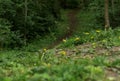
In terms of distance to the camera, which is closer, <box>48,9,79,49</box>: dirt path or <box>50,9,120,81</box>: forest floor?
<box>50,9,120,81</box>: forest floor

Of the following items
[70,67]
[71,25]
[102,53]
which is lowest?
[71,25]

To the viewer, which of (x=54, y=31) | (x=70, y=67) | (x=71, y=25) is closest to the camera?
(x=70, y=67)

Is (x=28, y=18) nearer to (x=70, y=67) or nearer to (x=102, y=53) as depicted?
(x=102, y=53)

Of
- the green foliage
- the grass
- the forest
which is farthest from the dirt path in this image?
the grass

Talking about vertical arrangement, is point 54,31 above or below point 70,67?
below

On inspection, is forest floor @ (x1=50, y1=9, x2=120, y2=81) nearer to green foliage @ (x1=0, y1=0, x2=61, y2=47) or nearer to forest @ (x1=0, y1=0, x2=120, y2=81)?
forest @ (x1=0, y1=0, x2=120, y2=81)

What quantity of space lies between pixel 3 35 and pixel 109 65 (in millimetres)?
16055

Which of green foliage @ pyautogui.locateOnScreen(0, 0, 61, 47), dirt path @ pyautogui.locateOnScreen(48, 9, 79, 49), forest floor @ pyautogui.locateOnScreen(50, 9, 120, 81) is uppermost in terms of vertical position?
forest floor @ pyautogui.locateOnScreen(50, 9, 120, 81)

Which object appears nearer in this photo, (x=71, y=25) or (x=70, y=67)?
(x=70, y=67)

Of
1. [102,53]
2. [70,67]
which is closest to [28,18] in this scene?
[102,53]

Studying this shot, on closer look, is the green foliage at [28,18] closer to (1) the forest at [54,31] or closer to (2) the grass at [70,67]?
(1) the forest at [54,31]

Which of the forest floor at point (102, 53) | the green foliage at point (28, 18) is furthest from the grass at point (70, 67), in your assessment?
the green foliage at point (28, 18)

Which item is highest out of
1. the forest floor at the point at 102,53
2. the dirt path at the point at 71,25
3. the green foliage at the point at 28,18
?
the forest floor at the point at 102,53

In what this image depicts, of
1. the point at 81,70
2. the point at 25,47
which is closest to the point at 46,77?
the point at 81,70
